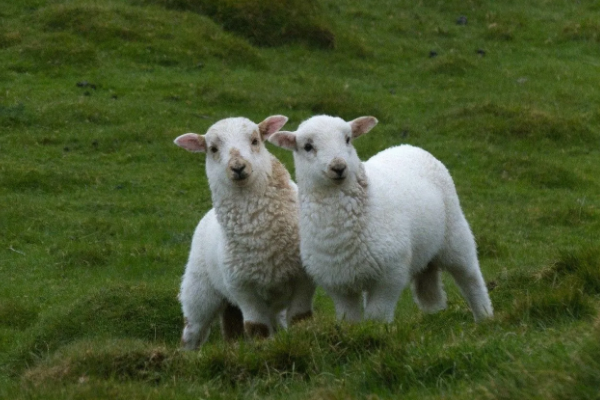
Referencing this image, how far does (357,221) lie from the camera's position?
8344mm

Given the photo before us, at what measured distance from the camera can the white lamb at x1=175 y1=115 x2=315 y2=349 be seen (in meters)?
8.84

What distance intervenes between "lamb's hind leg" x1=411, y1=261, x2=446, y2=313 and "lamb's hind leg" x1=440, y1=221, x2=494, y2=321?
160 mm

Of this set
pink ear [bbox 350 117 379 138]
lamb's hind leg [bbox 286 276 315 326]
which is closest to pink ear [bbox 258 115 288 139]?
pink ear [bbox 350 117 379 138]

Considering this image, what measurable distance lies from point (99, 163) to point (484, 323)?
10.1m

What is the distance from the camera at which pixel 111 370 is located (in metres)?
6.63

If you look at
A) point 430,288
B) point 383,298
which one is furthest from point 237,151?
point 430,288

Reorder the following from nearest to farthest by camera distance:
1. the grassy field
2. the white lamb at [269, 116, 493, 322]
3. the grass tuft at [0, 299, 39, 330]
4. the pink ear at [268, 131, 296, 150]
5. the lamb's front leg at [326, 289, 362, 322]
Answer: the grassy field, the white lamb at [269, 116, 493, 322], the lamb's front leg at [326, 289, 362, 322], the pink ear at [268, 131, 296, 150], the grass tuft at [0, 299, 39, 330]

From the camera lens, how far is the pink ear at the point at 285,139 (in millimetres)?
8641

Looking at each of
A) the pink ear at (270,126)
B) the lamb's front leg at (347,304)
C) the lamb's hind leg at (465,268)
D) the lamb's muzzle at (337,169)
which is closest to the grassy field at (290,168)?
the lamb's hind leg at (465,268)

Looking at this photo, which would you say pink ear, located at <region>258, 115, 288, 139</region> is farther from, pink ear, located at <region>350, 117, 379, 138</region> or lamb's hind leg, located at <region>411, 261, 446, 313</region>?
lamb's hind leg, located at <region>411, 261, 446, 313</region>

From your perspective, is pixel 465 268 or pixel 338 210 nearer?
pixel 338 210

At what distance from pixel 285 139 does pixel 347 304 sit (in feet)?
4.45

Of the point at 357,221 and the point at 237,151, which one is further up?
the point at 237,151

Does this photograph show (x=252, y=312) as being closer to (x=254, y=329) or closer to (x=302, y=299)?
(x=254, y=329)
